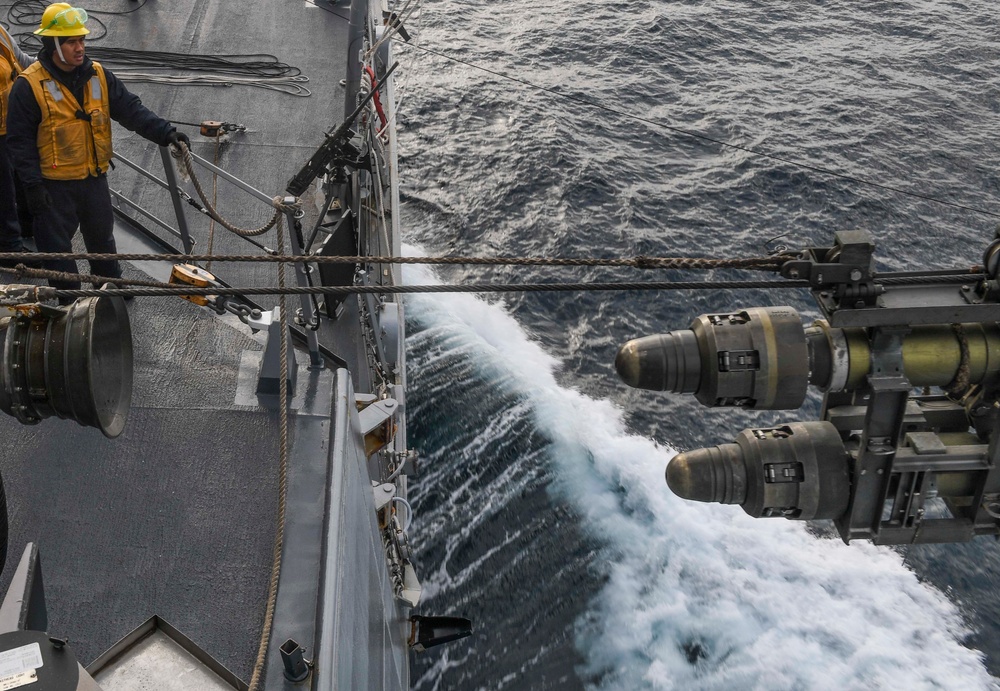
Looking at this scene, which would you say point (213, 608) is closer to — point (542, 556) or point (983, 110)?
point (542, 556)

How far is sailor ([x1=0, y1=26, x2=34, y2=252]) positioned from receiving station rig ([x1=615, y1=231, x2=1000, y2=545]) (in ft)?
18.1

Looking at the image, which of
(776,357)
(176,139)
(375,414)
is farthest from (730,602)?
(176,139)

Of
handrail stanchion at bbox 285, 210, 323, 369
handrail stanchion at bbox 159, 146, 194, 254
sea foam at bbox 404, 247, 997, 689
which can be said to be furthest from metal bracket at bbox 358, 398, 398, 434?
sea foam at bbox 404, 247, 997, 689

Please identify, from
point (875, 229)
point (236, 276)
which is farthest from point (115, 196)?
point (875, 229)

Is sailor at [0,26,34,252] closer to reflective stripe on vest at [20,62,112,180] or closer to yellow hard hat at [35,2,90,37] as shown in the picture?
reflective stripe on vest at [20,62,112,180]

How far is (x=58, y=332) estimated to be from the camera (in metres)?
4.30

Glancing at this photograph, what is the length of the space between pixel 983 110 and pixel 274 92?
54.1 ft

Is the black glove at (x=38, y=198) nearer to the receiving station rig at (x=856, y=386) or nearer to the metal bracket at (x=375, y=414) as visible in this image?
the metal bracket at (x=375, y=414)

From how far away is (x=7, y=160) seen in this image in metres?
7.12

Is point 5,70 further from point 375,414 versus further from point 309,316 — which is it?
point 375,414

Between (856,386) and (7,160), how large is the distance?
6.58m

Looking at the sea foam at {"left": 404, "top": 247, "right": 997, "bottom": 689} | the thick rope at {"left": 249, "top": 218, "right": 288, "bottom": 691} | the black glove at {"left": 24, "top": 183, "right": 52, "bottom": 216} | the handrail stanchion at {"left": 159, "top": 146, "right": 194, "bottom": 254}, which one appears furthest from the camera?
the sea foam at {"left": 404, "top": 247, "right": 997, "bottom": 689}

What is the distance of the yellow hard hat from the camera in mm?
5848

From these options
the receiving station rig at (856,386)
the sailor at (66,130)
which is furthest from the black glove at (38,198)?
the receiving station rig at (856,386)
